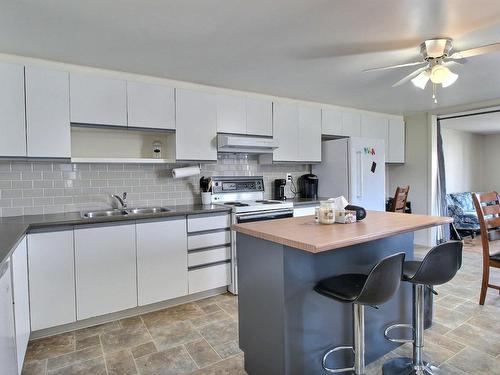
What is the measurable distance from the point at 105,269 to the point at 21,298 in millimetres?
621

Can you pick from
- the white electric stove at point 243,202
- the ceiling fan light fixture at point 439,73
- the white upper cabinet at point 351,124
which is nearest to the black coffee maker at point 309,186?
the white electric stove at point 243,202

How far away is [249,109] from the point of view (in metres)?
3.60

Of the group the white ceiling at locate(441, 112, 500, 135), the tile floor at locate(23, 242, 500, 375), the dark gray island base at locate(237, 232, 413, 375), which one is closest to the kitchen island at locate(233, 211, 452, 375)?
the dark gray island base at locate(237, 232, 413, 375)

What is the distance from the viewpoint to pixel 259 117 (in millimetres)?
3688

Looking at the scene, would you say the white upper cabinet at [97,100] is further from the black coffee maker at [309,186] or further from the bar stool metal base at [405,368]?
the bar stool metal base at [405,368]

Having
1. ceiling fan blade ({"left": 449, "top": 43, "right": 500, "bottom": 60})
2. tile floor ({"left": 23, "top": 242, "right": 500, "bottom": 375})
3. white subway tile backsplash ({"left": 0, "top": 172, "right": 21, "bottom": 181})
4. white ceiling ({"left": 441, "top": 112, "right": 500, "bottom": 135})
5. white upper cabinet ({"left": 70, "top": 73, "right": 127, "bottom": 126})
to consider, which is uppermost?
white ceiling ({"left": 441, "top": 112, "right": 500, "bottom": 135})

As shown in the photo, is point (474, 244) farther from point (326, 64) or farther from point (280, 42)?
point (280, 42)

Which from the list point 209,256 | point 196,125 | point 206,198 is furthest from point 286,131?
point 209,256

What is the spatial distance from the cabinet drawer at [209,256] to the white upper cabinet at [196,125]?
3.17 feet

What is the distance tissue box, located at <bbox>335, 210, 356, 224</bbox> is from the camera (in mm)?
1964

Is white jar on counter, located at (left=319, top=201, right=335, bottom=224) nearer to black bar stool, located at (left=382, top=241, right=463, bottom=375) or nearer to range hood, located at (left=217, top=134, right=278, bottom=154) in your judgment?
black bar stool, located at (left=382, top=241, right=463, bottom=375)

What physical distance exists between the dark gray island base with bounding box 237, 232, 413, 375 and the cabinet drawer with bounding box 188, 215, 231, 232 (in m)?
1.11

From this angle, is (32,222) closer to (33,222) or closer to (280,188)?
(33,222)

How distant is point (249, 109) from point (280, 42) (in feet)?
4.15
